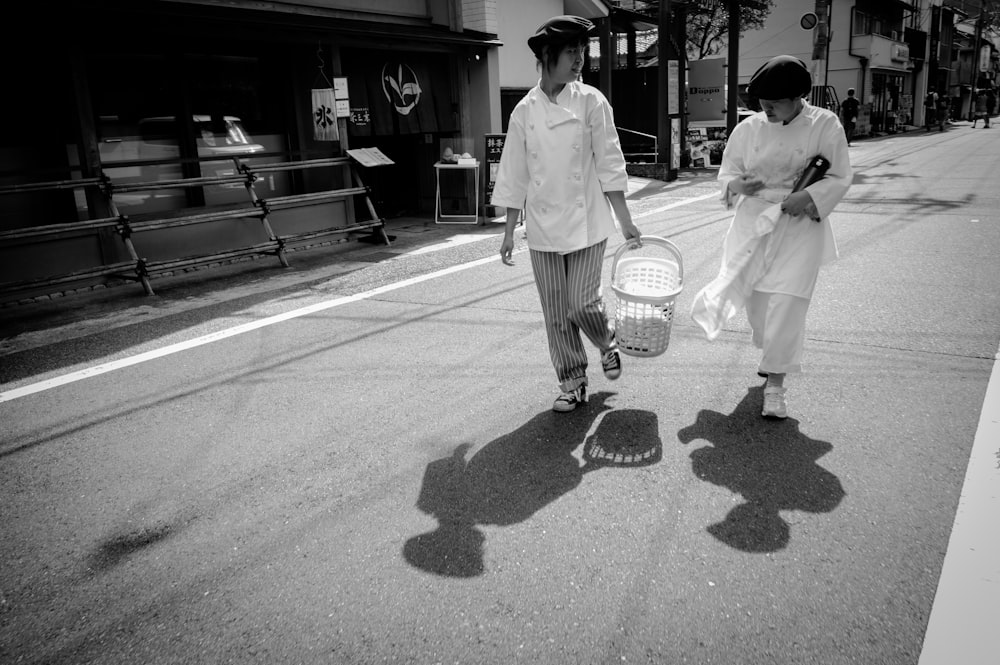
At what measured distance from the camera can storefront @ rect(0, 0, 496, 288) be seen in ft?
26.3

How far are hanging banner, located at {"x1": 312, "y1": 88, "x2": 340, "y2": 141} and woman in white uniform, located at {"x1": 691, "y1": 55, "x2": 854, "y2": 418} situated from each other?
282 inches

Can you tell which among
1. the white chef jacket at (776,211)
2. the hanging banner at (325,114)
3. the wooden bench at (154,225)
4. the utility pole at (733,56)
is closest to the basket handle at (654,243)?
the white chef jacket at (776,211)

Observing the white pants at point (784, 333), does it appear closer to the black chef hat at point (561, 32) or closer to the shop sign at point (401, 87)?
the black chef hat at point (561, 32)

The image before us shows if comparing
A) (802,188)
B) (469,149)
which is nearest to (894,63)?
(469,149)

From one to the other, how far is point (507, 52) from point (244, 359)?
14036 millimetres

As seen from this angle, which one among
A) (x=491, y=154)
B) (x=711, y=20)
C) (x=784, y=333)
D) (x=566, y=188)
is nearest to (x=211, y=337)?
(x=566, y=188)

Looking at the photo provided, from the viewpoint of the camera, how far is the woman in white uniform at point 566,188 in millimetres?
3881

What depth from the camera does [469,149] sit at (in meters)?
13.1

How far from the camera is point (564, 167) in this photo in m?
3.98

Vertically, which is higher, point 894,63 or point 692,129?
point 894,63

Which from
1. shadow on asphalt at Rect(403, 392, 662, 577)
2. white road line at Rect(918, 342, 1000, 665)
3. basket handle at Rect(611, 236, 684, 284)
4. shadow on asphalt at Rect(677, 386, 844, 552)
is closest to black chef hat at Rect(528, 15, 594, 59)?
basket handle at Rect(611, 236, 684, 284)

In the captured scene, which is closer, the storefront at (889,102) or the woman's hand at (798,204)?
the woman's hand at (798,204)

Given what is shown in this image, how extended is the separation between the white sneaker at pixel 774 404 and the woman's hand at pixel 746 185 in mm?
1085

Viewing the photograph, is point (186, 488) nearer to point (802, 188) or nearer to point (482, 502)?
point (482, 502)
